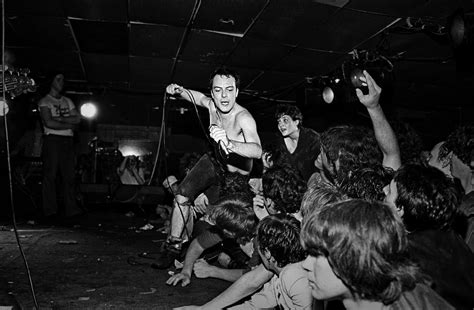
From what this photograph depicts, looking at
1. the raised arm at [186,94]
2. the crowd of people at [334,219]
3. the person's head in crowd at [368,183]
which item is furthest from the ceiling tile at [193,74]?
the person's head in crowd at [368,183]

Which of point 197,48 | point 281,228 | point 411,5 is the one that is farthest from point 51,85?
point 411,5

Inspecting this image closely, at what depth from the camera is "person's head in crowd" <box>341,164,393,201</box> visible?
2.15 m

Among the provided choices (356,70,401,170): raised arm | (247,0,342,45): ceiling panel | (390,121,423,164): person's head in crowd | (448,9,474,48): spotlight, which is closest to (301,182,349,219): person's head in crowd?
(356,70,401,170): raised arm

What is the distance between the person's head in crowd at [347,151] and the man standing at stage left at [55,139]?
469 cm

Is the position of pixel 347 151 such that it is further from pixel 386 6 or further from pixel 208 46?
pixel 208 46

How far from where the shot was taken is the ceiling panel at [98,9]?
5375 mm

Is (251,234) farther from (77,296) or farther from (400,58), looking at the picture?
(400,58)

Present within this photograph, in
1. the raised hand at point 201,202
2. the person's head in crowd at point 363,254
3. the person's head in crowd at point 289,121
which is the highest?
the person's head in crowd at point 289,121

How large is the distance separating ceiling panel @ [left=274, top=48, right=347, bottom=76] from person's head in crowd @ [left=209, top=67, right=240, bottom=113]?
368cm

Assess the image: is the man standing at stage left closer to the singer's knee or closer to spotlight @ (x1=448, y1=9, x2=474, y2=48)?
the singer's knee

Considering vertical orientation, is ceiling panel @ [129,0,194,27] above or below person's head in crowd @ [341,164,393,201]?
above

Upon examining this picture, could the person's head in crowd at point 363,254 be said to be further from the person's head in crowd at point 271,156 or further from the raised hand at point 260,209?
the person's head in crowd at point 271,156

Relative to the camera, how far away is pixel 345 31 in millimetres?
6109

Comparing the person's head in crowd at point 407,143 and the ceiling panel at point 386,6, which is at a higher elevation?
the ceiling panel at point 386,6
